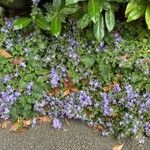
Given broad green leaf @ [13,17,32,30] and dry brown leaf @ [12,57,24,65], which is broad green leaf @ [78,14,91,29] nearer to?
broad green leaf @ [13,17,32,30]

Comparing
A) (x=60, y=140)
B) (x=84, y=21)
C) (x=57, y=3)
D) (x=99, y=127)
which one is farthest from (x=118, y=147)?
(x=57, y=3)

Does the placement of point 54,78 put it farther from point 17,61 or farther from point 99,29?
point 99,29

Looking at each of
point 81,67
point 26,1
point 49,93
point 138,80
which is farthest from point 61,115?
point 26,1

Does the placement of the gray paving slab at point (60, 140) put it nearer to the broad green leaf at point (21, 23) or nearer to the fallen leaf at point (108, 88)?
the fallen leaf at point (108, 88)

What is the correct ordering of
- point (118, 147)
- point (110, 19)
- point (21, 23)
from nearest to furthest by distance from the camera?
1. point (118, 147)
2. point (110, 19)
3. point (21, 23)

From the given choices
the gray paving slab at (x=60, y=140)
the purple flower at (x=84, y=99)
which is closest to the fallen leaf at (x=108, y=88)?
the purple flower at (x=84, y=99)

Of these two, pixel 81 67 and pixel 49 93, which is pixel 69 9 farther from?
pixel 49 93
